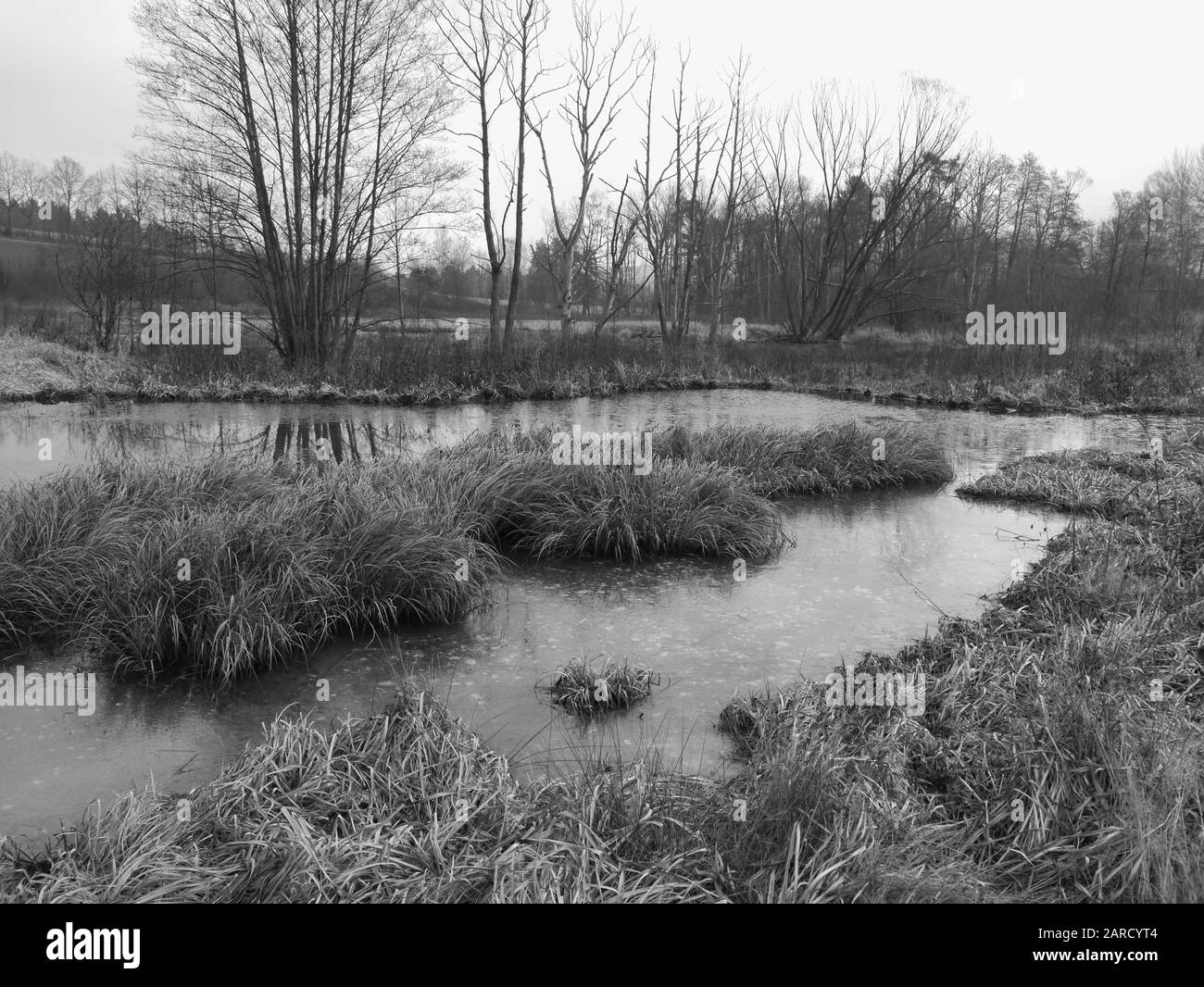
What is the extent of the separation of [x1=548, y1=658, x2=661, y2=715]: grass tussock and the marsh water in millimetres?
85

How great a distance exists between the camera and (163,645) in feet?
15.7

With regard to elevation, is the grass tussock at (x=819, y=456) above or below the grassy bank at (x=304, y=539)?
above

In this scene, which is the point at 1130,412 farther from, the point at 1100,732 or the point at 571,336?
the point at 1100,732

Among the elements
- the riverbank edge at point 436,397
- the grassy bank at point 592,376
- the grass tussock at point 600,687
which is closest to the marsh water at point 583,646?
the grass tussock at point 600,687

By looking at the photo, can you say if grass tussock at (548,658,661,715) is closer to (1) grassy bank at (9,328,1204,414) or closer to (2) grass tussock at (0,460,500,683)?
(2) grass tussock at (0,460,500,683)

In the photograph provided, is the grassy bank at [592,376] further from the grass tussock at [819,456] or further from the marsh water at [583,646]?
the grass tussock at [819,456]

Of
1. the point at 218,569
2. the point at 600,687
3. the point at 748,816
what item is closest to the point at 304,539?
the point at 218,569

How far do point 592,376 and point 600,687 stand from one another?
13.1 m

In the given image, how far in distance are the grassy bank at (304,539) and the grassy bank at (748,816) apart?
1481mm

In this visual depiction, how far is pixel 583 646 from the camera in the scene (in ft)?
17.1

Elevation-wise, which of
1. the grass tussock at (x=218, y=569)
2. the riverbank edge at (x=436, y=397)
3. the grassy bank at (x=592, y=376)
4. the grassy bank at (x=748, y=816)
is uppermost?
the grassy bank at (x=592, y=376)

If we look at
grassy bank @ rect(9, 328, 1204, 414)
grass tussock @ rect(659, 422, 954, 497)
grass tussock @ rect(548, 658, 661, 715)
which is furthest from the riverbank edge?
grass tussock @ rect(548, 658, 661, 715)

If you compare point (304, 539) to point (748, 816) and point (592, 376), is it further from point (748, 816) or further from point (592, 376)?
point (592, 376)

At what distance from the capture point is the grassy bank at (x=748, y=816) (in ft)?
9.00
